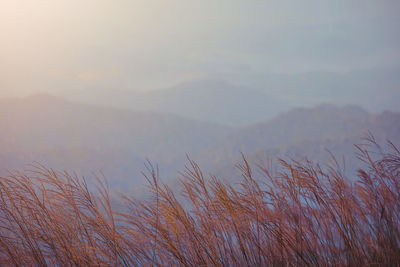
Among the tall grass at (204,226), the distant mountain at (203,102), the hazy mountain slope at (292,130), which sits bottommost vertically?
the tall grass at (204,226)

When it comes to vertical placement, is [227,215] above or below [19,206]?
below

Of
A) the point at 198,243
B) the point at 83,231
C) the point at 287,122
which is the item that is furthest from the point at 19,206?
the point at 287,122

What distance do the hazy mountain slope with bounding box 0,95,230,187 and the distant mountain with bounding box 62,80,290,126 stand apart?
10.6ft

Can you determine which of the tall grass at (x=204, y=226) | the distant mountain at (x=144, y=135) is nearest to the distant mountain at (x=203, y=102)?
the distant mountain at (x=144, y=135)

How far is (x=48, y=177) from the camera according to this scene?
4.64 ft

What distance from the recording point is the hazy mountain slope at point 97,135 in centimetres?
4294

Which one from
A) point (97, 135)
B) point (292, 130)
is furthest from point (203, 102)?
point (292, 130)

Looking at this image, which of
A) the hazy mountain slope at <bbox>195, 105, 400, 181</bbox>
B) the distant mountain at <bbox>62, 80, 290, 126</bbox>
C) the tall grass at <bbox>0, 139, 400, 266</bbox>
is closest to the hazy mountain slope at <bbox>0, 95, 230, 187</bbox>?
the distant mountain at <bbox>62, 80, 290, 126</bbox>

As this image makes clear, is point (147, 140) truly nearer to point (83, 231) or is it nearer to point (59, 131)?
point (59, 131)

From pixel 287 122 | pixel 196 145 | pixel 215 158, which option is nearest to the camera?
pixel 215 158

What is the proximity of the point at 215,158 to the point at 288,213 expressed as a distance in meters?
43.0

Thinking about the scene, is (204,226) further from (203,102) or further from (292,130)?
(203,102)

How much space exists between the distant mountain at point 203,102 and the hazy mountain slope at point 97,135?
10.6 ft

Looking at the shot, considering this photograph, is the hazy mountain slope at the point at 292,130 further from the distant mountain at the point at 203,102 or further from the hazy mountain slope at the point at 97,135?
the distant mountain at the point at 203,102
